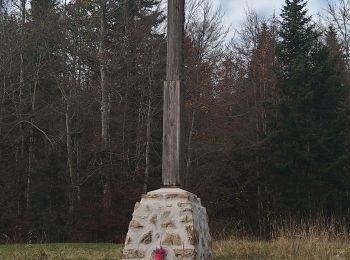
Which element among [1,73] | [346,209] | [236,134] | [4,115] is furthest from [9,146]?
[346,209]

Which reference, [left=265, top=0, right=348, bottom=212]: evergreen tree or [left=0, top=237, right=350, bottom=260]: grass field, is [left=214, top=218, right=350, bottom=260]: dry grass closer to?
[left=0, top=237, right=350, bottom=260]: grass field

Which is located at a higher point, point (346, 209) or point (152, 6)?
point (152, 6)

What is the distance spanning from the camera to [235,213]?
945 inches

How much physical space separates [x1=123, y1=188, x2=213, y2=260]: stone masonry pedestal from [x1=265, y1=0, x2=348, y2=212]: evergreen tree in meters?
16.4

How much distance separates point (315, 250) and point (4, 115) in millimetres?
16957

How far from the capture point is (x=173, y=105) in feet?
23.4

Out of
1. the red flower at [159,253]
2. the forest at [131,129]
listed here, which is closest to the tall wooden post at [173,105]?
the red flower at [159,253]

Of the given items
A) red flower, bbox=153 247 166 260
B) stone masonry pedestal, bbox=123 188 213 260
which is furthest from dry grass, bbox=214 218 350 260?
red flower, bbox=153 247 166 260

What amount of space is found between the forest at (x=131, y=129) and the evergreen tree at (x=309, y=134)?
6 centimetres

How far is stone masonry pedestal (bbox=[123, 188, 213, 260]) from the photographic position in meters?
6.54

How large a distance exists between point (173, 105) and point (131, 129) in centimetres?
1481

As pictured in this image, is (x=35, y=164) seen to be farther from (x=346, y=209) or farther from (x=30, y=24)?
(x=346, y=209)

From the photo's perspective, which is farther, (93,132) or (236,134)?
(236,134)

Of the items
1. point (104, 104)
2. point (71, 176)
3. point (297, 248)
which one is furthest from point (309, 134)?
point (297, 248)
